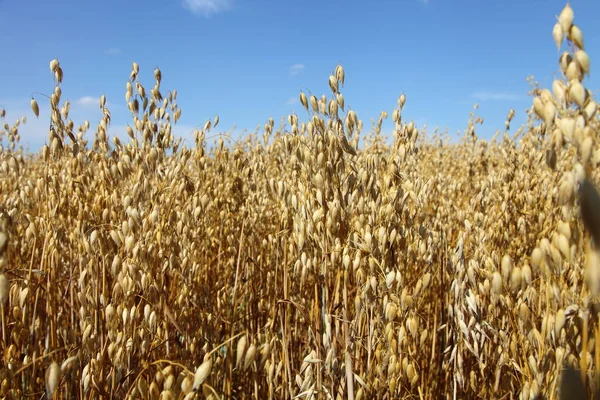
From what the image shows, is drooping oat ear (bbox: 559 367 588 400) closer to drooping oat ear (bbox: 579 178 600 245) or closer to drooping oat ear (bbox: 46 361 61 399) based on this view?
drooping oat ear (bbox: 579 178 600 245)

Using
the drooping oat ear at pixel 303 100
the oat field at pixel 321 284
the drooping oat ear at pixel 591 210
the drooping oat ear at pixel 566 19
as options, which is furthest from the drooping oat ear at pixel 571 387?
the drooping oat ear at pixel 303 100

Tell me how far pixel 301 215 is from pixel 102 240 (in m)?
0.72

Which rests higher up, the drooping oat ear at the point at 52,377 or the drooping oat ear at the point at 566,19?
the drooping oat ear at the point at 566,19

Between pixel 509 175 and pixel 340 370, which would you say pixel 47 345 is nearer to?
pixel 340 370

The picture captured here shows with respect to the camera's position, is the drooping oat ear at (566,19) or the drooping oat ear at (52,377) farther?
the drooping oat ear at (52,377)

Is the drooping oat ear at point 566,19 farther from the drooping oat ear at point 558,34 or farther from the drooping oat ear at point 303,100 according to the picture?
the drooping oat ear at point 303,100

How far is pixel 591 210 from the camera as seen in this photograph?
0.55m

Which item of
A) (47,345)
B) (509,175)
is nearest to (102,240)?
(47,345)

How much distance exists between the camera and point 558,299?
A: 3.28 ft

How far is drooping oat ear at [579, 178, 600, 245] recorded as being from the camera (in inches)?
21.1

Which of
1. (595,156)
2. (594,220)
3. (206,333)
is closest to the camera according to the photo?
(594,220)

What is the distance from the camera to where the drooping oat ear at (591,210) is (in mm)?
536

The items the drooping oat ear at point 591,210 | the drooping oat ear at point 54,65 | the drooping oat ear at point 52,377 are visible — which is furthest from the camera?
the drooping oat ear at point 54,65

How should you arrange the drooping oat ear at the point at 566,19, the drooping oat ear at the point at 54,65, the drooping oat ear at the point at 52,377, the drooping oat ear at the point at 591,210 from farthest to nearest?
1. the drooping oat ear at the point at 54,65
2. the drooping oat ear at the point at 52,377
3. the drooping oat ear at the point at 566,19
4. the drooping oat ear at the point at 591,210
